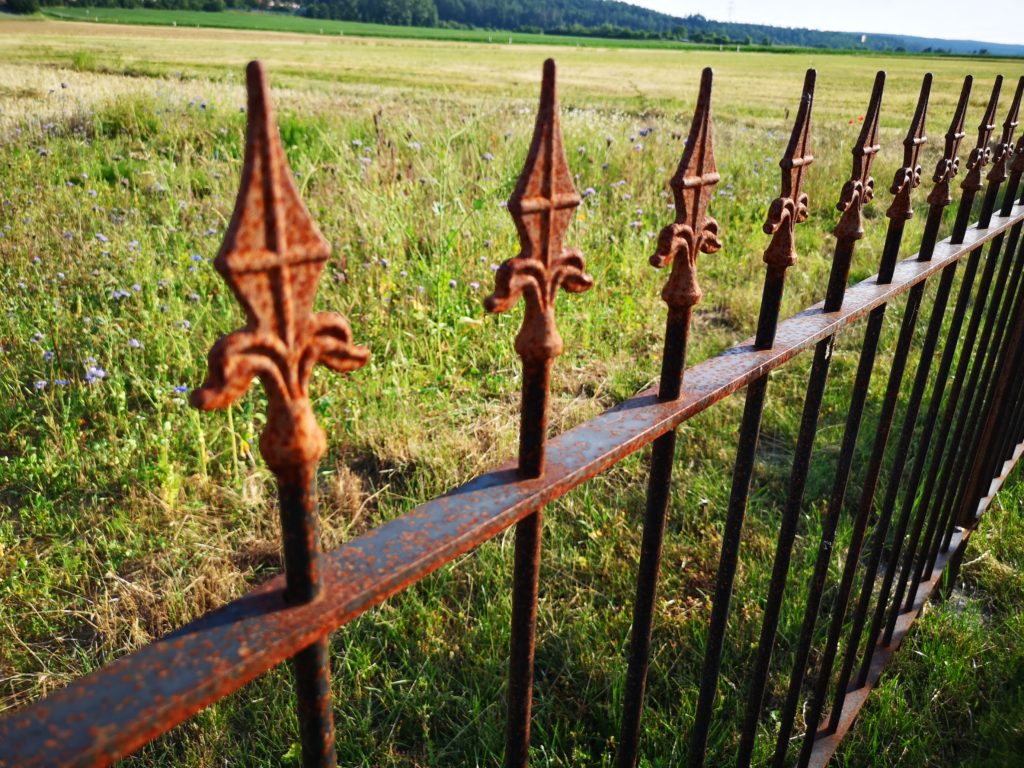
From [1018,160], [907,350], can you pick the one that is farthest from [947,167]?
[1018,160]

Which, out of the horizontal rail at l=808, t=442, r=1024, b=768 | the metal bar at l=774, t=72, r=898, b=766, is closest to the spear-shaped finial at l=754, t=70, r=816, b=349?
the metal bar at l=774, t=72, r=898, b=766

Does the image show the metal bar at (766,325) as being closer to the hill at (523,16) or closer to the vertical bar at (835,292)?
the vertical bar at (835,292)

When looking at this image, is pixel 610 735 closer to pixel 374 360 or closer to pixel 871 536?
pixel 871 536

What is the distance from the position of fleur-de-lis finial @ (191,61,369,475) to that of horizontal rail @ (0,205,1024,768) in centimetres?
12

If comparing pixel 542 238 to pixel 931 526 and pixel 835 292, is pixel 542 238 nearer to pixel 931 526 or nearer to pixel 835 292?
pixel 835 292

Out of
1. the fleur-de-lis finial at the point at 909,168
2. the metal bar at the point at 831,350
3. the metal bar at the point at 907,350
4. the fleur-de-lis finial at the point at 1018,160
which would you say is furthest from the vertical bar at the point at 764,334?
the fleur-de-lis finial at the point at 1018,160

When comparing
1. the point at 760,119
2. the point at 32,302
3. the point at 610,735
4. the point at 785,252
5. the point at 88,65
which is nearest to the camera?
the point at 785,252

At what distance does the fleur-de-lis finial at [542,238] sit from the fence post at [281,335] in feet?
0.52

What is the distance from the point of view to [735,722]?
182 cm

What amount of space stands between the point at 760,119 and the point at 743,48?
185 ft

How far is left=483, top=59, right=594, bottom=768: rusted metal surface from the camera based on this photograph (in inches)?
25.2

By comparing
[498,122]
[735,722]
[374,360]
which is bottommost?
[735,722]

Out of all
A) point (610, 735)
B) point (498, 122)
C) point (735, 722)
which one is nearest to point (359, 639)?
point (610, 735)

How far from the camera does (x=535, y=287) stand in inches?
27.0
